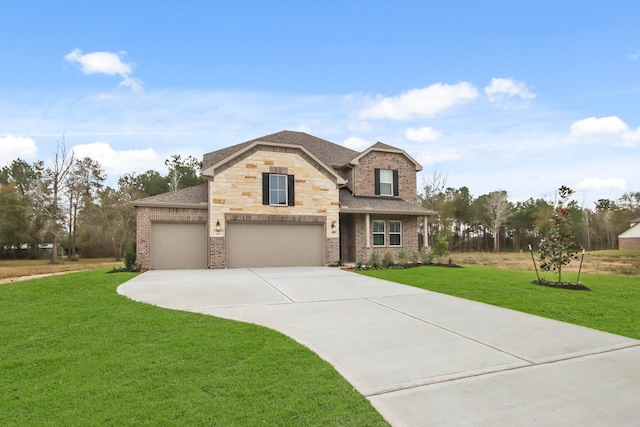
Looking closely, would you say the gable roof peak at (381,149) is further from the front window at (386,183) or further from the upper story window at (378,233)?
the upper story window at (378,233)

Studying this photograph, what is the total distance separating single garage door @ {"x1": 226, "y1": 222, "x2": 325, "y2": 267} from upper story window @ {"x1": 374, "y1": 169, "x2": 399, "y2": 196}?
478 centimetres

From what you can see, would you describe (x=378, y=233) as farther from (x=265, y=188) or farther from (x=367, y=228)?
(x=265, y=188)

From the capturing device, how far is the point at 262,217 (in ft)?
51.4

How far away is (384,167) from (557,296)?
12.3 m

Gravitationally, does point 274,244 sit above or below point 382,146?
below

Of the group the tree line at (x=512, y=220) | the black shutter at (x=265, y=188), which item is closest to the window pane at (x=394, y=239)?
the black shutter at (x=265, y=188)

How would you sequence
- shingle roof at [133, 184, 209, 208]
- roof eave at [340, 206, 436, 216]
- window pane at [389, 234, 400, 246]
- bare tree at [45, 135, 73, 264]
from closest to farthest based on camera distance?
shingle roof at [133, 184, 209, 208]
roof eave at [340, 206, 436, 216]
window pane at [389, 234, 400, 246]
bare tree at [45, 135, 73, 264]

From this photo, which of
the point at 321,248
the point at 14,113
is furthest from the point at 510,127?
the point at 14,113

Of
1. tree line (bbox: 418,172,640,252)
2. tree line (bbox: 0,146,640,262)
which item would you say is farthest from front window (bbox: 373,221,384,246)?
tree line (bbox: 418,172,640,252)

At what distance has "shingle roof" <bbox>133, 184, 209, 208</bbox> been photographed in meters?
14.8

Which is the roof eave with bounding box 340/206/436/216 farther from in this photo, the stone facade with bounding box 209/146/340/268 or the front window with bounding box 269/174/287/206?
the front window with bounding box 269/174/287/206

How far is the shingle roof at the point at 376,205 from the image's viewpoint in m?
17.3

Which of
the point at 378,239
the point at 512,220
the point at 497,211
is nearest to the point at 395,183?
the point at 378,239

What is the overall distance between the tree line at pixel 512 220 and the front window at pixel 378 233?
22330 millimetres
